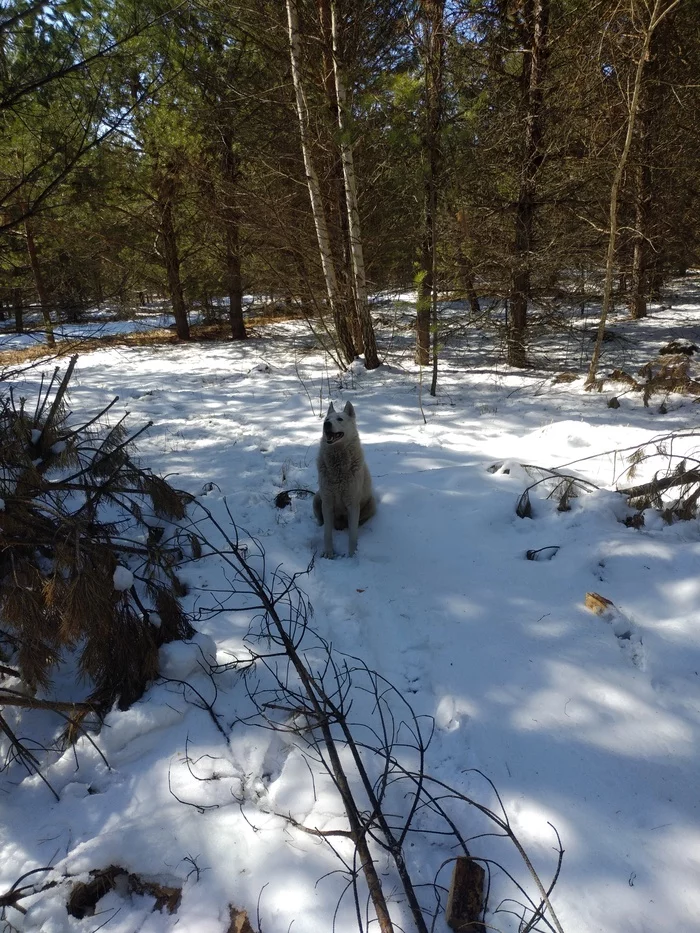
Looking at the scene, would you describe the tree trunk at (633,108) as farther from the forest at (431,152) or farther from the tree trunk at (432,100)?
the tree trunk at (432,100)

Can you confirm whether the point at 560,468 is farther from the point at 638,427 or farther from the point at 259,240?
the point at 259,240

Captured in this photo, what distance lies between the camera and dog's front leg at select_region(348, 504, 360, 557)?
4.39m

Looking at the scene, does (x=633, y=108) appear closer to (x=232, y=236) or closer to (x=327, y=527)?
(x=327, y=527)

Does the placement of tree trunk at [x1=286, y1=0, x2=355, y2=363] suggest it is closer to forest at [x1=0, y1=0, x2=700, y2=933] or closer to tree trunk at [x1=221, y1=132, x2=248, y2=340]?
forest at [x1=0, y1=0, x2=700, y2=933]

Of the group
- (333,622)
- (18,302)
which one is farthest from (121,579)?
(18,302)

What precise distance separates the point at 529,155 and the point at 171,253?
10345 mm

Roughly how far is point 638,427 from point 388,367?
205 inches

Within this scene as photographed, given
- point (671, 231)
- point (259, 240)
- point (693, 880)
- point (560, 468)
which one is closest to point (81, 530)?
point (693, 880)

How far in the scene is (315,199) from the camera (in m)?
9.47

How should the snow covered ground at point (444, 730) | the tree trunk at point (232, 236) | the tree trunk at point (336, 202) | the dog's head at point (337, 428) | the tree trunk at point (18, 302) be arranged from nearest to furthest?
the snow covered ground at point (444, 730)
the tree trunk at point (18, 302)
the dog's head at point (337, 428)
the tree trunk at point (336, 202)
the tree trunk at point (232, 236)

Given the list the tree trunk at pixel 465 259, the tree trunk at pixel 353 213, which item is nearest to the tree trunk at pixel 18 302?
the tree trunk at pixel 353 213

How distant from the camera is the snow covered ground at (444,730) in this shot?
A: 2076mm

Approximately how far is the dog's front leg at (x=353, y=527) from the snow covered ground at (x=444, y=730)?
0.10 meters

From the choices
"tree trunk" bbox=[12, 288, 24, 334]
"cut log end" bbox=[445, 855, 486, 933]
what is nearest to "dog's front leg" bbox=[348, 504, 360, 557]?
"cut log end" bbox=[445, 855, 486, 933]
